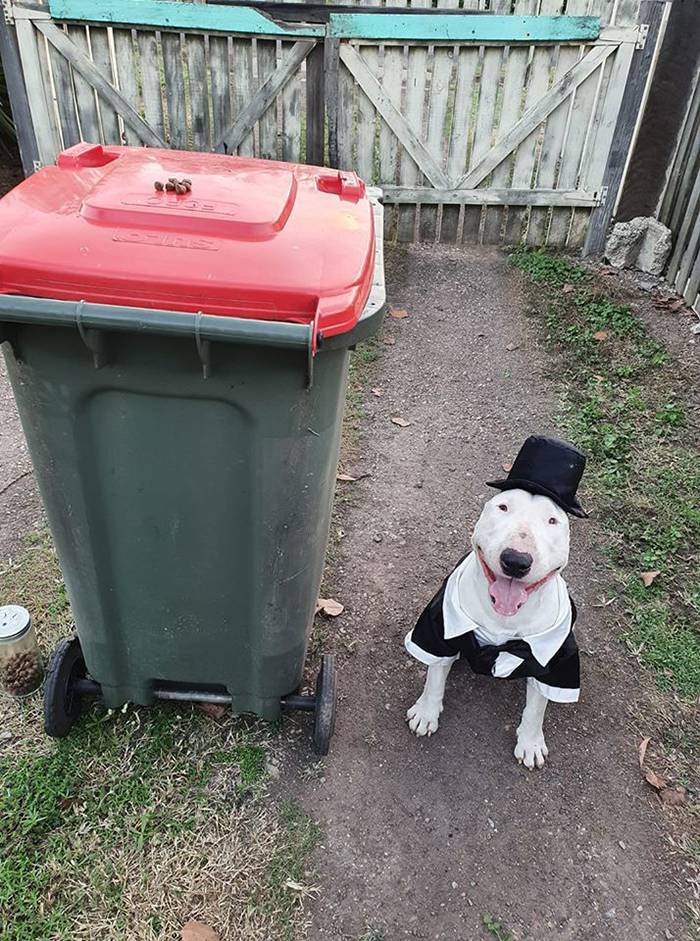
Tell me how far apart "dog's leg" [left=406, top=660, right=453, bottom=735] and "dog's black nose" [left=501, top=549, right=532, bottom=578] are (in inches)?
25.7

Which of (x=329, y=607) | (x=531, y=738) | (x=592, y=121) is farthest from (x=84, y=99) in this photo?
(x=531, y=738)

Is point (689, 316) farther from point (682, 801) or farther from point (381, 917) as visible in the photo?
point (381, 917)

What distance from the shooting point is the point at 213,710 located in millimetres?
2590

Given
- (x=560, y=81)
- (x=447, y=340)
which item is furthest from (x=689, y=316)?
(x=560, y=81)

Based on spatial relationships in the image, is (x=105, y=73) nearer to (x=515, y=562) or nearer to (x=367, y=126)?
(x=367, y=126)

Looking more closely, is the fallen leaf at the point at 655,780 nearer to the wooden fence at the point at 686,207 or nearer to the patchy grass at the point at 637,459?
the patchy grass at the point at 637,459

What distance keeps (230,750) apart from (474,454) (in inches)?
88.9

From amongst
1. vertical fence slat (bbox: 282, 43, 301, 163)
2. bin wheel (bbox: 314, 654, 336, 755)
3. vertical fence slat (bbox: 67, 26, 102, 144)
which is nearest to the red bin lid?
bin wheel (bbox: 314, 654, 336, 755)

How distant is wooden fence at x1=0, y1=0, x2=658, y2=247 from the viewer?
5656 mm

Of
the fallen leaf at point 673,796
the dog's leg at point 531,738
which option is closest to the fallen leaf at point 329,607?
the dog's leg at point 531,738

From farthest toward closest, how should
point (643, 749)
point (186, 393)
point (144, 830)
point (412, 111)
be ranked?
point (412, 111) < point (643, 749) < point (144, 830) < point (186, 393)

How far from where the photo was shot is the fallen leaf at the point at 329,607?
3.06 meters

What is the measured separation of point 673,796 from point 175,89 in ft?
19.3

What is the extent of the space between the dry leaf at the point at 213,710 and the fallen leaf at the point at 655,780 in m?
1.45
